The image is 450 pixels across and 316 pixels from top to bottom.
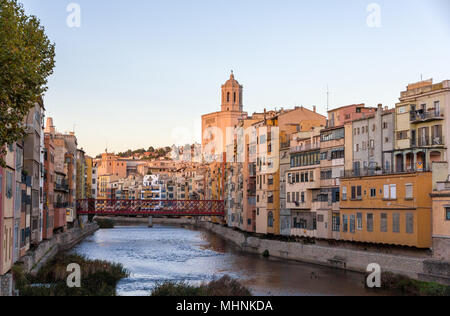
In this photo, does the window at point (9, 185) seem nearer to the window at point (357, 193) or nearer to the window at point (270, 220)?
the window at point (357, 193)

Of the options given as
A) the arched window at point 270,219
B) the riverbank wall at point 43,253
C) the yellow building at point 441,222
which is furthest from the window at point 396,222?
the riverbank wall at point 43,253

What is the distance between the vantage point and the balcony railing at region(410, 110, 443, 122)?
48312 millimetres

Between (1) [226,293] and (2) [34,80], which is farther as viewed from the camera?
(1) [226,293]

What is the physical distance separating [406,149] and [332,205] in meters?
9.96

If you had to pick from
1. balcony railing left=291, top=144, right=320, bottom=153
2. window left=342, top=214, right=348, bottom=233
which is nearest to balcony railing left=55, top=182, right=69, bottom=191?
balcony railing left=291, top=144, right=320, bottom=153

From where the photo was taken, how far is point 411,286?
128ft

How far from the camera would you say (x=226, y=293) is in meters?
35.4

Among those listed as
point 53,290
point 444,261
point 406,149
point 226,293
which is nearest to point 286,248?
point 406,149

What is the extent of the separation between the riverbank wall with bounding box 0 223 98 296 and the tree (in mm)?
6023

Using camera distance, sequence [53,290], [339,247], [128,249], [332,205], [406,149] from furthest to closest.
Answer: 1. [128,249]
2. [332,205]
3. [339,247]
4. [406,149]
5. [53,290]

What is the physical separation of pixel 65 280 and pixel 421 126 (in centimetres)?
2877

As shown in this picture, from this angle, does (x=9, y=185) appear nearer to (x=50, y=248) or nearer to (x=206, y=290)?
(x=206, y=290)

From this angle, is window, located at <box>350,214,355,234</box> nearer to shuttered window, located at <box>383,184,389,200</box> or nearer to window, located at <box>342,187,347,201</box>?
window, located at <box>342,187,347,201</box>
